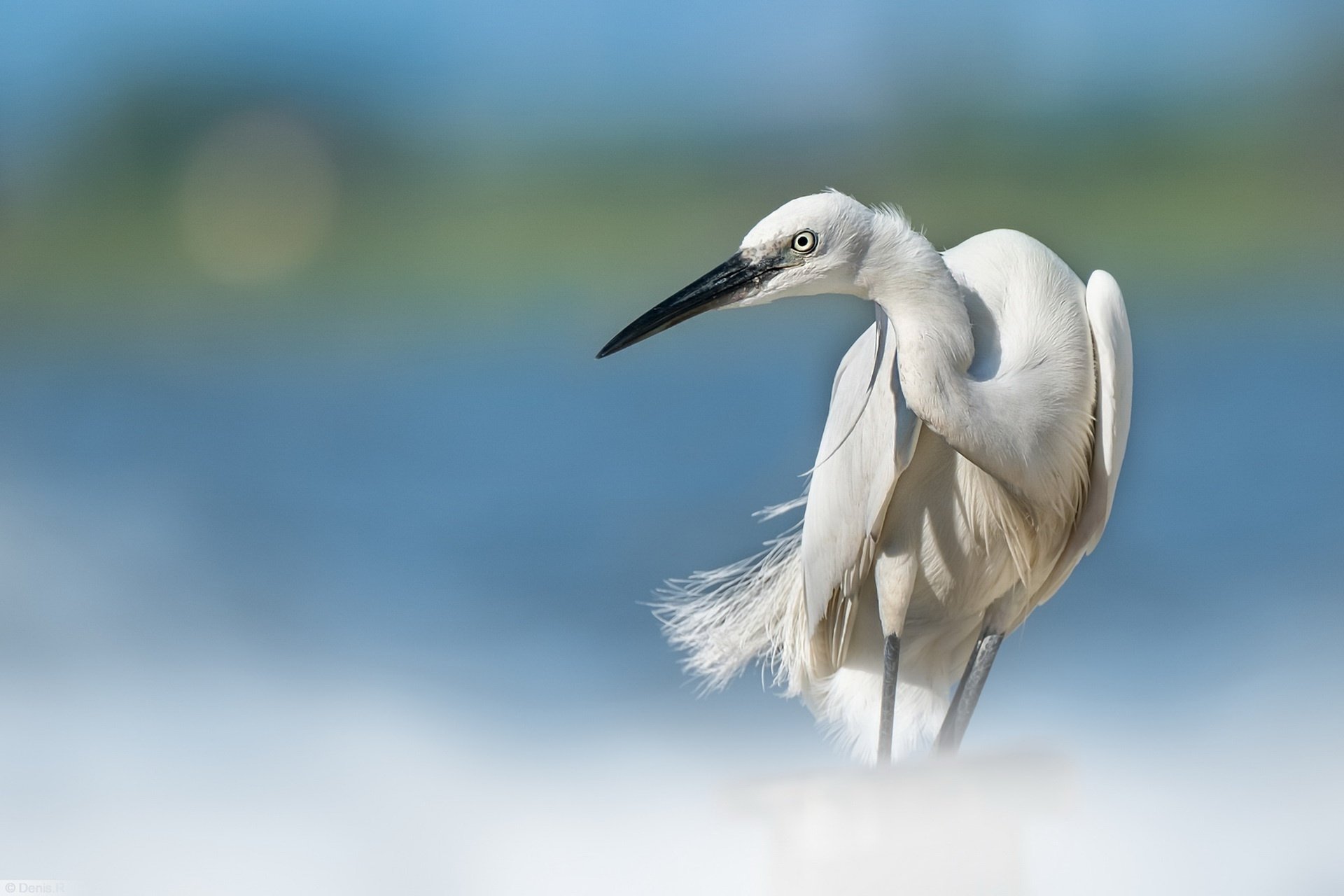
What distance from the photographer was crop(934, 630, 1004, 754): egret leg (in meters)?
2.10

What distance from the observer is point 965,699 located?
2.12 m

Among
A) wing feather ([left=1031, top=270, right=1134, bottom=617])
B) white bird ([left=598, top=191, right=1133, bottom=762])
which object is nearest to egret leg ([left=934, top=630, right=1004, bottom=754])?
white bird ([left=598, top=191, right=1133, bottom=762])

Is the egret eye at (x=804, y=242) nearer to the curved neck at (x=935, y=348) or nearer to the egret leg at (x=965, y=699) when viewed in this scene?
the curved neck at (x=935, y=348)

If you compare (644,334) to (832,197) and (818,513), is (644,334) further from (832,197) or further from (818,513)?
(818,513)

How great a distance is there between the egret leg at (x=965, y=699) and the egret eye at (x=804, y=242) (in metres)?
0.75

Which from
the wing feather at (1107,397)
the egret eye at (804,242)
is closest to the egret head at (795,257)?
the egret eye at (804,242)

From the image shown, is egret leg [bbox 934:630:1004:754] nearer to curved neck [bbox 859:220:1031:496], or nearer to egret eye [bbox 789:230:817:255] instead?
curved neck [bbox 859:220:1031:496]

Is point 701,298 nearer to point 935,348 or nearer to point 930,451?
point 935,348

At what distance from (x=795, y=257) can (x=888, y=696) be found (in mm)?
700

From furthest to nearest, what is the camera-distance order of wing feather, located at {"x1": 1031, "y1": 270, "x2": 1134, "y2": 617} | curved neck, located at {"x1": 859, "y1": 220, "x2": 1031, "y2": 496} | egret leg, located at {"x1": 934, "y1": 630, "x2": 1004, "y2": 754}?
egret leg, located at {"x1": 934, "y1": 630, "x2": 1004, "y2": 754}
wing feather, located at {"x1": 1031, "y1": 270, "x2": 1134, "y2": 617}
curved neck, located at {"x1": 859, "y1": 220, "x2": 1031, "y2": 496}

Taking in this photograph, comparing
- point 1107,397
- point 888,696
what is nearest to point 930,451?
point 1107,397

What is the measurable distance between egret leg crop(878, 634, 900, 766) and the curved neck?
40cm

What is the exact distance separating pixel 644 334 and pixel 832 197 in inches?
11.6

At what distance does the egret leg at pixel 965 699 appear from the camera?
210cm
